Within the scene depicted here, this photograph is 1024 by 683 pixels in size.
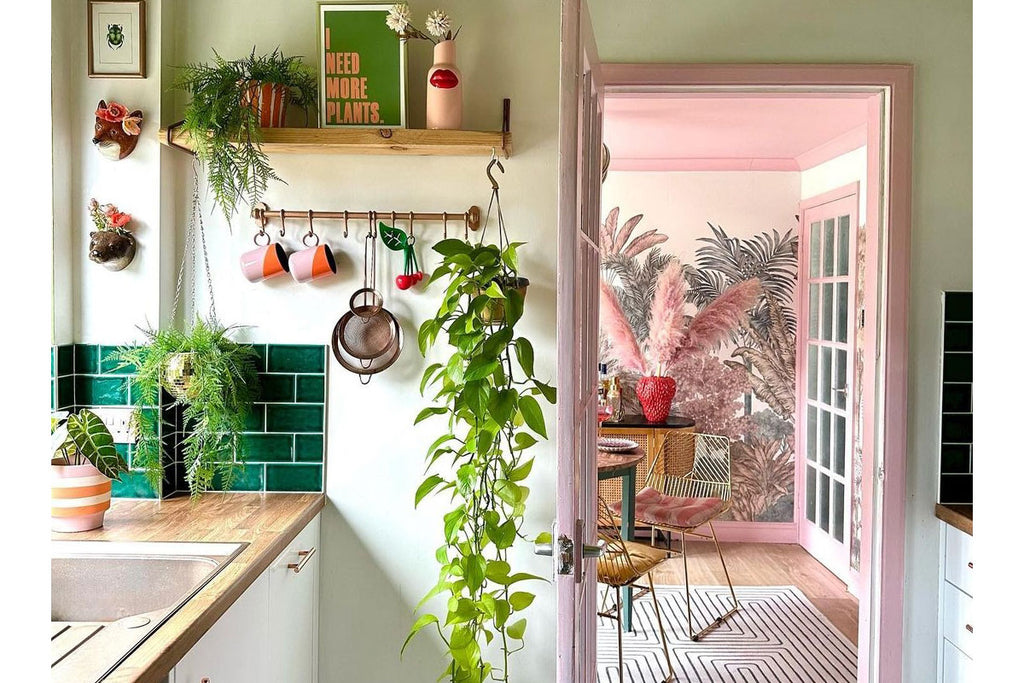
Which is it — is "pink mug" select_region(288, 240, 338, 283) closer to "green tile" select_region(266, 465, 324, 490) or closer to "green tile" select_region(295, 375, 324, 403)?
"green tile" select_region(295, 375, 324, 403)

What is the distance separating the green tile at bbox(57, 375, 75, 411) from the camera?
2365mm

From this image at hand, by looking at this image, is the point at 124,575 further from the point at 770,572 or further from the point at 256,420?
the point at 770,572

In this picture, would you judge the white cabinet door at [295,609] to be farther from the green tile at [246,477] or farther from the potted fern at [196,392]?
the potted fern at [196,392]

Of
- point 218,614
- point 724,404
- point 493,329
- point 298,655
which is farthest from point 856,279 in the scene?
point 218,614

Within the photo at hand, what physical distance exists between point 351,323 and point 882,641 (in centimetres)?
176

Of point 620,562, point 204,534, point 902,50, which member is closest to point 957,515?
point 902,50

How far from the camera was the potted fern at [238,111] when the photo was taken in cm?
225

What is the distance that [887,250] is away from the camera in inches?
97.5

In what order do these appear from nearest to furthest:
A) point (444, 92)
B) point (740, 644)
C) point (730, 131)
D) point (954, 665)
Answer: point (444, 92)
point (954, 665)
point (740, 644)
point (730, 131)

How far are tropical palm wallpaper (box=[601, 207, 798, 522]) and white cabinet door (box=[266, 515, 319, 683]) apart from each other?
319 cm

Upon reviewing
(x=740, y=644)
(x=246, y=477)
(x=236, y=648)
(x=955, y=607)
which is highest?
(x=246, y=477)

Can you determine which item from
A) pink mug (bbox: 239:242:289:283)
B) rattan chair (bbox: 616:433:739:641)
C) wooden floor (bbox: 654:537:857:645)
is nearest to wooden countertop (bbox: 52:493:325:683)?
pink mug (bbox: 239:242:289:283)

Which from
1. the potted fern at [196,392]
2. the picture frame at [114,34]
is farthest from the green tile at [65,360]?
the picture frame at [114,34]

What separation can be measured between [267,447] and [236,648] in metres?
0.84
